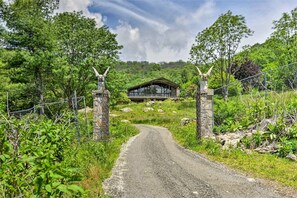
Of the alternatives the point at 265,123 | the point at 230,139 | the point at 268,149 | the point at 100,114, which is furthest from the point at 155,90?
the point at 268,149

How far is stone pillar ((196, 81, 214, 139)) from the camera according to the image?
39.9 feet

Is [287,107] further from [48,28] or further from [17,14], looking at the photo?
[17,14]

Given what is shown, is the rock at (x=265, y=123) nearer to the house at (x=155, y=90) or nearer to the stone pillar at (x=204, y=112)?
the stone pillar at (x=204, y=112)

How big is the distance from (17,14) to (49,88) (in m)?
6.62

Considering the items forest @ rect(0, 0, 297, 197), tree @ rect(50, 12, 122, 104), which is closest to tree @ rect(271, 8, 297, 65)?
forest @ rect(0, 0, 297, 197)

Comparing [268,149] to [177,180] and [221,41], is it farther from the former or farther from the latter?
[221,41]

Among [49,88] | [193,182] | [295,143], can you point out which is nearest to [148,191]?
[193,182]

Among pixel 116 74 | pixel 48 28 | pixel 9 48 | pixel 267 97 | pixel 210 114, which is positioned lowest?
pixel 210 114

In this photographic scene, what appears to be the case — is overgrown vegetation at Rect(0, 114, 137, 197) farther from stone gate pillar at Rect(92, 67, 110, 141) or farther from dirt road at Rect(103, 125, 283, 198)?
stone gate pillar at Rect(92, 67, 110, 141)

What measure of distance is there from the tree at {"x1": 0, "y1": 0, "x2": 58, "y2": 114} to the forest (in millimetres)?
70

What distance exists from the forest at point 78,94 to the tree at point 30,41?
7cm

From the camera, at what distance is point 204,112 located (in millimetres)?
12242

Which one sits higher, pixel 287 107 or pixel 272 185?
pixel 287 107

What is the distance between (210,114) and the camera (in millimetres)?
12328
